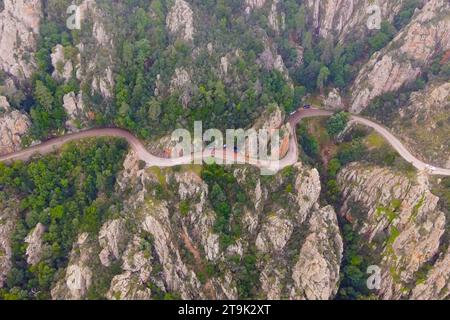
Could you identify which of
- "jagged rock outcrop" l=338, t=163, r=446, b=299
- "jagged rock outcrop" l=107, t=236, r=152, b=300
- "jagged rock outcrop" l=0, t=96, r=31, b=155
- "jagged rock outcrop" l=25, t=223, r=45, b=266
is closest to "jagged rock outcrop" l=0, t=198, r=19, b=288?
"jagged rock outcrop" l=25, t=223, r=45, b=266

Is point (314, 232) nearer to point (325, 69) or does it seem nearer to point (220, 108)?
point (220, 108)

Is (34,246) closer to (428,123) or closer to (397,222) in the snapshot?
(397,222)

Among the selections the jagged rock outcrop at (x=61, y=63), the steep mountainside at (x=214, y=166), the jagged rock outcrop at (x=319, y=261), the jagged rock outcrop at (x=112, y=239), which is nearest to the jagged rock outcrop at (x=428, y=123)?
the steep mountainside at (x=214, y=166)

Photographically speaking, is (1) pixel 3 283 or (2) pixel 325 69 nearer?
(1) pixel 3 283

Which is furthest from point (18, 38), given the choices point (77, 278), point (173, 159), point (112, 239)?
point (77, 278)

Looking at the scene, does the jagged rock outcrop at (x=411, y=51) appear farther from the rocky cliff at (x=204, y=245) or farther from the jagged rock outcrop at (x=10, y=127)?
the jagged rock outcrop at (x=10, y=127)
